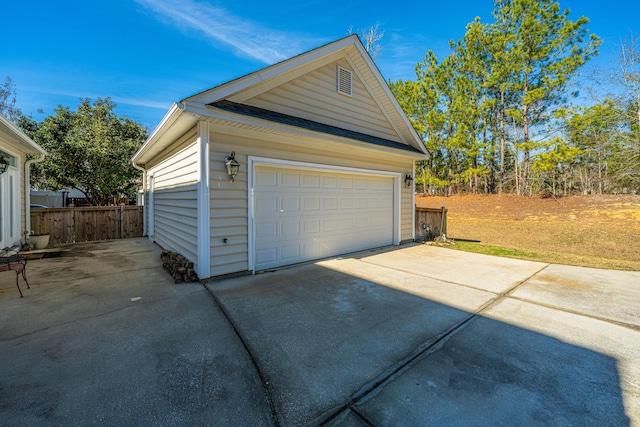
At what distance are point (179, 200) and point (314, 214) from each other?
2.92 metres

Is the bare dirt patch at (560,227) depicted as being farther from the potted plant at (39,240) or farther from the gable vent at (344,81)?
the potted plant at (39,240)

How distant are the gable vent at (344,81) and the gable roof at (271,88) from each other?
0.85 ft

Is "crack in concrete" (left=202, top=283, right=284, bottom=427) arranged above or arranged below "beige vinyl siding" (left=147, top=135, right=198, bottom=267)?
below

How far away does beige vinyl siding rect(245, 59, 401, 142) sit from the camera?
18.3 feet

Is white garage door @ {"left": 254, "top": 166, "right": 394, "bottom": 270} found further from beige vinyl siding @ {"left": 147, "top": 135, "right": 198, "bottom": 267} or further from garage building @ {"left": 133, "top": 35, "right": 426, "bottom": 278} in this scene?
beige vinyl siding @ {"left": 147, "top": 135, "right": 198, "bottom": 267}

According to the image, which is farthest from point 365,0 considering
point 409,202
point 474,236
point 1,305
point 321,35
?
point 1,305

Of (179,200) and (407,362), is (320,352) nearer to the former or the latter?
(407,362)

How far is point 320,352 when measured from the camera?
253 centimetres

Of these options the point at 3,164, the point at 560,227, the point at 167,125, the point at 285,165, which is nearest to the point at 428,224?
the point at 560,227

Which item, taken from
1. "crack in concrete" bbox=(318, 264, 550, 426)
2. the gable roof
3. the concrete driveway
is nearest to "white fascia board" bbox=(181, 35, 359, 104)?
the gable roof

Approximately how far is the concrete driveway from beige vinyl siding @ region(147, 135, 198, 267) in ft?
3.28

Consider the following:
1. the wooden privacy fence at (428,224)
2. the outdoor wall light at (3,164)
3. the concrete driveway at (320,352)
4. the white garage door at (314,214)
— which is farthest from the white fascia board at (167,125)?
the wooden privacy fence at (428,224)

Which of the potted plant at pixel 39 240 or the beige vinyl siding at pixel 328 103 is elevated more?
the beige vinyl siding at pixel 328 103

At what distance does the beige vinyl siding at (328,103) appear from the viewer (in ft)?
18.3
